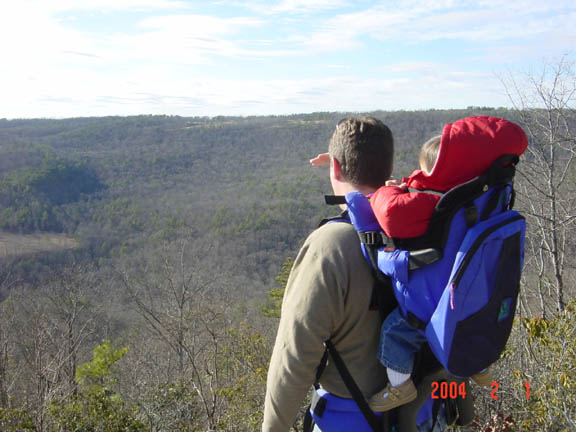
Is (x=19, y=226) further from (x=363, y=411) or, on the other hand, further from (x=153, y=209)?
(x=363, y=411)

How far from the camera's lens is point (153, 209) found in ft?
227

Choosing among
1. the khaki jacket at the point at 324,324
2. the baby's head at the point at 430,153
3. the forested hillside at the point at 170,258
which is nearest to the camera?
the khaki jacket at the point at 324,324

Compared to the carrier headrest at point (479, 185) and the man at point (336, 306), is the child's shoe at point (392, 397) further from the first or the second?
the carrier headrest at point (479, 185)

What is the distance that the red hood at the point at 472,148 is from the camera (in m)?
1.39

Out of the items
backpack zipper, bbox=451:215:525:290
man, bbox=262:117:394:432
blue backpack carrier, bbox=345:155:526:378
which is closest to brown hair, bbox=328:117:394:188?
man, bbox=262:117:394:432

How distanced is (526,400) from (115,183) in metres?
83.6

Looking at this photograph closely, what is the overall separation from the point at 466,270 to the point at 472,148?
369 millimetres

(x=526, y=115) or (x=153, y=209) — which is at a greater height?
(x=526, y=115)

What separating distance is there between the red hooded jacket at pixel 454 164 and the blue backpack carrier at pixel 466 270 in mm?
31

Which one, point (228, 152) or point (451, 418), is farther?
point (228, 152)

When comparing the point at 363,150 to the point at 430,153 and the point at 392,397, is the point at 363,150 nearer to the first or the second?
the point at 430,153

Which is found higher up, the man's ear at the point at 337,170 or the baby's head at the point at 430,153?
the baby's head at the point at 430,153

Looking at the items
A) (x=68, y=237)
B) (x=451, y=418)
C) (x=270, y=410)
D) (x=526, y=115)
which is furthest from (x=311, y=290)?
(x=68, y=237)
